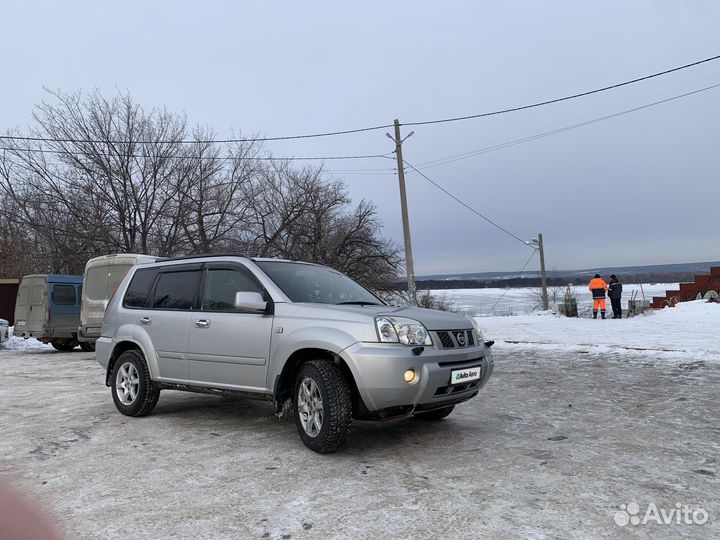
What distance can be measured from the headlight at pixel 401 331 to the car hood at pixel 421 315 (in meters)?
0.07

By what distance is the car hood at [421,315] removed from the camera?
4727mm

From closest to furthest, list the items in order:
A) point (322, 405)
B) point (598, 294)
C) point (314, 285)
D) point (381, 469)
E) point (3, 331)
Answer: point (381, 469) < point (322, 405) < point (314, 285) < point (3, 331) < point (598, 294)

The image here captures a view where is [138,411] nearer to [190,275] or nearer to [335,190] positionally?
[190,275]

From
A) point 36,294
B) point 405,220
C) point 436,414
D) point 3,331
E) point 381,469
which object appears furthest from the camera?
point 405,220

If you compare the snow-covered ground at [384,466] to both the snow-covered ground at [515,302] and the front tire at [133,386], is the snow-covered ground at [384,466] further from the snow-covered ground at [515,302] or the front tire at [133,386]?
the snow-covered ground at [515,302]

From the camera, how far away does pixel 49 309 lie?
15.1 m

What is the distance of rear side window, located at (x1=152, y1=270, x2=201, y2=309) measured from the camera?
593 centimetres

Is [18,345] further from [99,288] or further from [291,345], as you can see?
[291,345]

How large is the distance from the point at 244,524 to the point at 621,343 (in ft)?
38.5

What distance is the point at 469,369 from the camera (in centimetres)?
489

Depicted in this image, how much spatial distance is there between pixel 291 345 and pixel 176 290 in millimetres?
2020

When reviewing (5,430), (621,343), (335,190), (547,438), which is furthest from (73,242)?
(547,438)

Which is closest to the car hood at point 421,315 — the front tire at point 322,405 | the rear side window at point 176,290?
the front tire at point 322,405

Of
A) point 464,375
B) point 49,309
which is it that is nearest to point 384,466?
point 464,375
